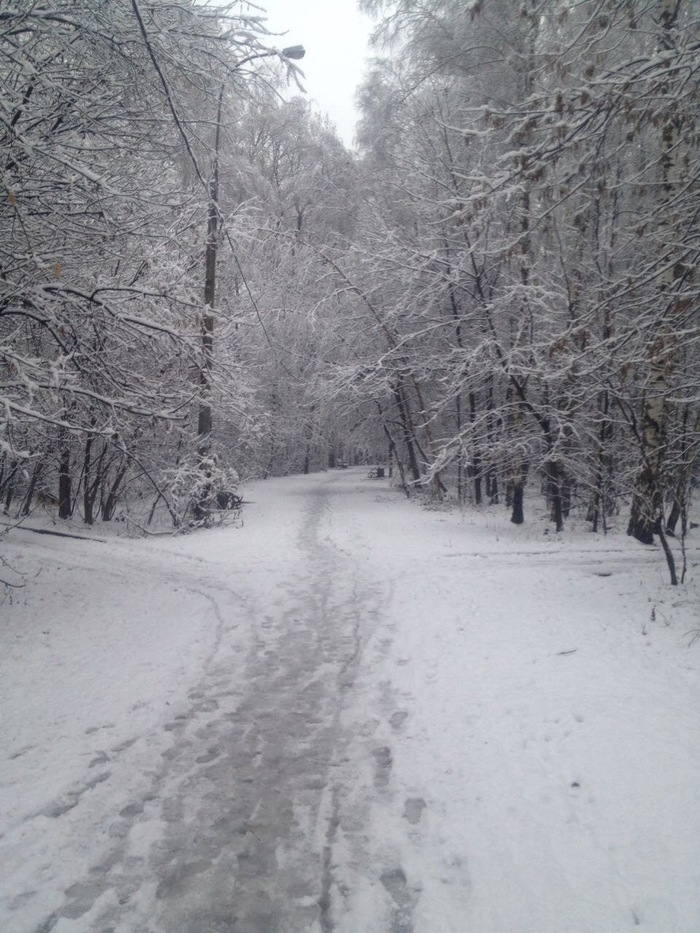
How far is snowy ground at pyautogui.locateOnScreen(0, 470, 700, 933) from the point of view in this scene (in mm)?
2891

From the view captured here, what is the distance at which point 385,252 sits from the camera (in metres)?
16.0

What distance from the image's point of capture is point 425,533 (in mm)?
13797

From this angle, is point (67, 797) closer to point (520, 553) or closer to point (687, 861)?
point (687, 861)

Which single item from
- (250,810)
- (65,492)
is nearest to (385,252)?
(65,492)

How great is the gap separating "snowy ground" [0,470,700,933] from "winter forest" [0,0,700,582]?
2.20m

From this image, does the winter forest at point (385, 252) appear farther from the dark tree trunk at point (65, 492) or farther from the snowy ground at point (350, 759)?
the snowy ground at point (350, 759)

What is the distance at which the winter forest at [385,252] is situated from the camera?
517 cm

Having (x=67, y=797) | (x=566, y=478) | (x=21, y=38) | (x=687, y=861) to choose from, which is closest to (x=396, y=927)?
(x=687, y=861)

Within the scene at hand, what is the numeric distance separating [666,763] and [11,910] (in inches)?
153

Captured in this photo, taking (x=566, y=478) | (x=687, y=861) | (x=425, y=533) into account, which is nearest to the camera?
(x=687, y=861)

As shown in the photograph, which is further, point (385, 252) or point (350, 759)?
point (385, 252)

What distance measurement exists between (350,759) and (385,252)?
46.9ft

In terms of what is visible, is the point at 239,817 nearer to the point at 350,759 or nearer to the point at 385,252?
the point at 350,759

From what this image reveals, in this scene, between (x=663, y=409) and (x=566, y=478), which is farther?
(x=566, y=478)
